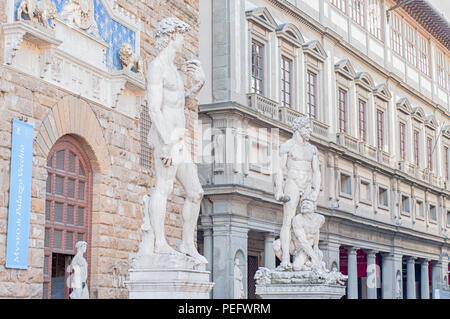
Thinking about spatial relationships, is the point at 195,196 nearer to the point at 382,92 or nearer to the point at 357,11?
the point at 357,11

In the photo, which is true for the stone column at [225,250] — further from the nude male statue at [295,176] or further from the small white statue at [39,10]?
the small white statue at [39,10]

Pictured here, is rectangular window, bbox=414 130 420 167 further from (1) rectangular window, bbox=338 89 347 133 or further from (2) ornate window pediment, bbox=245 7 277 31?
(2) ornate window pediment, bbox=245 7 277 31

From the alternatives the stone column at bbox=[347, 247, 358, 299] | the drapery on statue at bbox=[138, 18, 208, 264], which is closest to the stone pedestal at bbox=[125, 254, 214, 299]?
the drapery on statue at bbox=[138, 18, 208, 264]

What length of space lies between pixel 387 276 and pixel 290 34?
12.9 m

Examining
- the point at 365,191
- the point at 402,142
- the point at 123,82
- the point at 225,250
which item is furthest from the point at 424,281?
the point at 123,82

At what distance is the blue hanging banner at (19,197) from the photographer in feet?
44.7

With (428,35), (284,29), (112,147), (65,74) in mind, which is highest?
(428,35)

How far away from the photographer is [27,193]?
45.9 feet

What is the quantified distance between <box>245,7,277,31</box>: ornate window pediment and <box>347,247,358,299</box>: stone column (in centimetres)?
1001

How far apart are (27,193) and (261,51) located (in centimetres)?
1578

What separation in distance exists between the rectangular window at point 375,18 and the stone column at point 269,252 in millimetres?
13998

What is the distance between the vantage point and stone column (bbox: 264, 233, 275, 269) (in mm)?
27328
